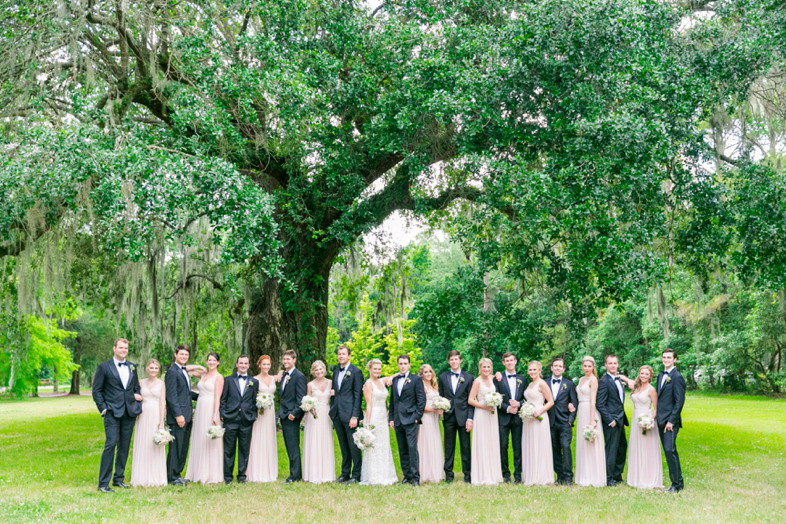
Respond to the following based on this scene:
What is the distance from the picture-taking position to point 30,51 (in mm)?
9766

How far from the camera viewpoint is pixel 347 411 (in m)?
8.59

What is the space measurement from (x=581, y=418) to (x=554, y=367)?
2.23 feet

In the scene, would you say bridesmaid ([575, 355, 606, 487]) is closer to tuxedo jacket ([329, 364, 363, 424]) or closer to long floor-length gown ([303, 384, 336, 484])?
tuxedo jacket ([329, 364, 363, 424])

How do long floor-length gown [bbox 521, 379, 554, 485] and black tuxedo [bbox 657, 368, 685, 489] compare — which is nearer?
black tuxedo [bbox 657, 368, 685, 489]

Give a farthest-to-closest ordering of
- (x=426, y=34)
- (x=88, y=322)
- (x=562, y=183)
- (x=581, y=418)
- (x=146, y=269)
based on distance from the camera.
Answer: (x=88, y=322)
(x=146, y=269)
(x=426, y=34)
(x=562, y=183)
(x=581, y=418)

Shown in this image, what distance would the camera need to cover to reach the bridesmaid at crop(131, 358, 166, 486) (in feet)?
Answer: 26.7

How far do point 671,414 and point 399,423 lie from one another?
3.08 metres

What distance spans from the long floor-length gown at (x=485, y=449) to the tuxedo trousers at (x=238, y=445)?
2.69m

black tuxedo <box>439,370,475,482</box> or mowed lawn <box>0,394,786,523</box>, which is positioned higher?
black tuxedo <box>439,370,475,482</box>

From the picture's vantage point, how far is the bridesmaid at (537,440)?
8.34 metres

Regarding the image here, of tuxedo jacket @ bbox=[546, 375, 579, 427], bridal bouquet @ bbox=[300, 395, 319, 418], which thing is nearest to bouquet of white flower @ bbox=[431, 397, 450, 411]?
tuxedo jacket @ bbox=[546, 375, 579, 427]

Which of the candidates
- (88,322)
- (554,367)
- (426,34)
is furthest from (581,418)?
(88,322)

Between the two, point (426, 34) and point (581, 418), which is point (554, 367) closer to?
point (581, 418)

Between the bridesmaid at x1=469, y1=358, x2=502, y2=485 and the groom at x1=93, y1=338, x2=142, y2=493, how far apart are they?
3.88 metres
